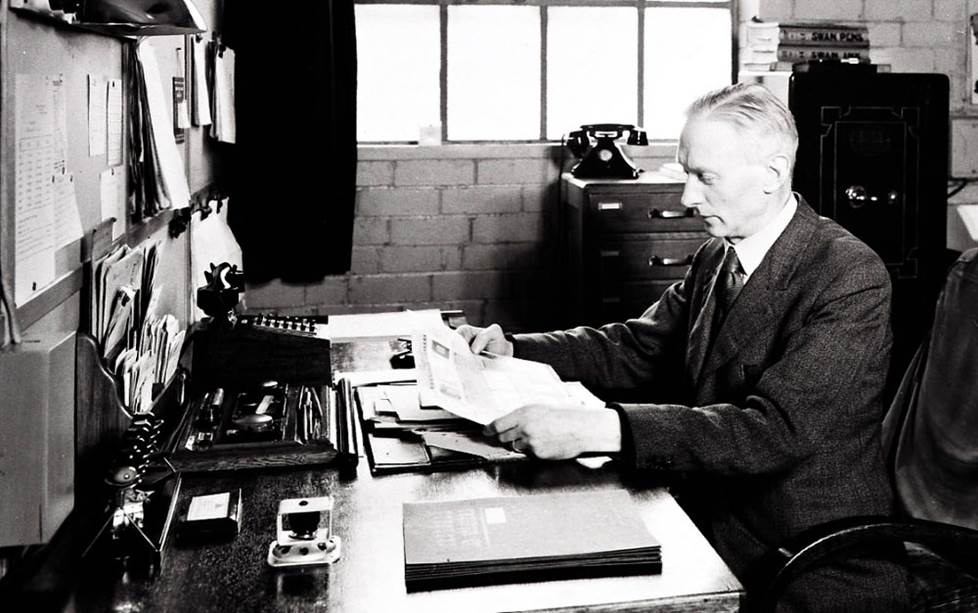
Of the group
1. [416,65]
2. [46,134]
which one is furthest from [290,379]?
[416,65]

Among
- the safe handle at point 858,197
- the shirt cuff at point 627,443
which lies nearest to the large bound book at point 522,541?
the shirt cuff at point 627,443

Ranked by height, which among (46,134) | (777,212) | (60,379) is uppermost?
(46,134)

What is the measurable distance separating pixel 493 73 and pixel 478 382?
9.68ft

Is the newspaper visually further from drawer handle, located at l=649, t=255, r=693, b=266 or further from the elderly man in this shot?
drawer handle, located at l=649, t=255, r=693, b=266

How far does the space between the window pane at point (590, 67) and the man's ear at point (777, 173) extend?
2868 millimetres

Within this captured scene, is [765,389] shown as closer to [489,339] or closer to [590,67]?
[489,339]

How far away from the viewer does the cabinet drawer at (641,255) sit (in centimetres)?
402

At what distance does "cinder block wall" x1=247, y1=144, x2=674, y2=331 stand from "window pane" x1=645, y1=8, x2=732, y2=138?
22cm

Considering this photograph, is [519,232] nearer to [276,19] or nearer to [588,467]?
[276,19]

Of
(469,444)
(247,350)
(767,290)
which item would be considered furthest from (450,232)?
(469,444)

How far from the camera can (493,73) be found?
15.2ft

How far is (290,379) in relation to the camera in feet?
6.78

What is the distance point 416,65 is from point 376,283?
3.19 feet

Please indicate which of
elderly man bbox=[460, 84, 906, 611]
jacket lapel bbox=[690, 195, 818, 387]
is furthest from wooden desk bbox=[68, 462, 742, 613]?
jacket lapel bbox=[690, 195, 818, 387]
